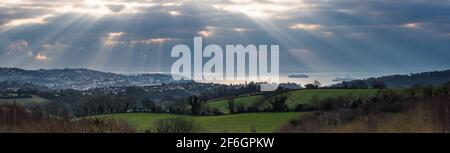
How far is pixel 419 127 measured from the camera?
390 inches

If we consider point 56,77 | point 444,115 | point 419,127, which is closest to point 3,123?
point 419,127

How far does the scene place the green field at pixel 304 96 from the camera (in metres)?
70.2

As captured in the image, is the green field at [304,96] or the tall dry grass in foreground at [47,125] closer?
the tall dry grass in foreground at [47,125]

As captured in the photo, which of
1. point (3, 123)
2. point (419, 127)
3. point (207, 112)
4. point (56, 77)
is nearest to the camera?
point (419, 127)

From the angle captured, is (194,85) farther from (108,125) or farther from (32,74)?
(108,125)

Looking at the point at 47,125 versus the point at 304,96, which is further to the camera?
the point at 304,96

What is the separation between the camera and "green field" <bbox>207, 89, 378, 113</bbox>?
70.2m

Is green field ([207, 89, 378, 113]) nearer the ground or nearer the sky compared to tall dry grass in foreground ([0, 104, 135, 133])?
nearer the ground

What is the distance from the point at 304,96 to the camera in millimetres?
74812

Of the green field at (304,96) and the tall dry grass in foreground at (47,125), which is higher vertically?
the tall dry grass in foreground at (47,125)

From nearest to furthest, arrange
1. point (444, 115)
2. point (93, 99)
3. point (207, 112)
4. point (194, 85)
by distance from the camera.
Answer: point (444, 115)
point (207, 112)
point (93, 99)
point (194, 85)

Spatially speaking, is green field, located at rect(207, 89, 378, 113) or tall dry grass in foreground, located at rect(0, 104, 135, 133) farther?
green field, located at rect(207, 89, 378, 113)
